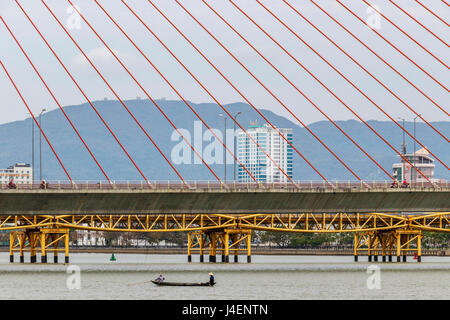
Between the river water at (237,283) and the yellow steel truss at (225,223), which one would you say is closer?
the river water at (237,283)

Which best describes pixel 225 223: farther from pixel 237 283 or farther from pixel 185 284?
pixel 185 284

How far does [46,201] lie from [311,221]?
3594cm

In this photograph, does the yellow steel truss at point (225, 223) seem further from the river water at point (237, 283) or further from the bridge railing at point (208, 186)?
the bridge railing at point (208, 186)

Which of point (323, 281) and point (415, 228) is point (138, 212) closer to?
point (323, 281)

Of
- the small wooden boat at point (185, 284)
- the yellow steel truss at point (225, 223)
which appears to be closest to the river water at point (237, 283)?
the small wooden boat at point (185, 284)

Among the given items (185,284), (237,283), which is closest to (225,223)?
(237,283)

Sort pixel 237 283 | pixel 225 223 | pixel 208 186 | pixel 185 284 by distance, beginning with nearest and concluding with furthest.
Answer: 1. pixel 185 284
2. pixel 237 283
3. pixel 208 186
4. pixel 225 223

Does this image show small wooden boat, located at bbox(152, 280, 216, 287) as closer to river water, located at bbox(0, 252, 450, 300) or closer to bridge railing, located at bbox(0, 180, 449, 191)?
river water, located at bbox(0, 252, 450, 300)

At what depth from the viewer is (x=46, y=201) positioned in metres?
94.4

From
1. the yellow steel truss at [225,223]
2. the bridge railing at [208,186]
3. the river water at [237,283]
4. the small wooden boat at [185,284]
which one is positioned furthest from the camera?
the yellow steel truss at [225,223]

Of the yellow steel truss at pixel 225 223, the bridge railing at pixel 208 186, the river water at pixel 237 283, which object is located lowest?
the river water at pixel 237 283

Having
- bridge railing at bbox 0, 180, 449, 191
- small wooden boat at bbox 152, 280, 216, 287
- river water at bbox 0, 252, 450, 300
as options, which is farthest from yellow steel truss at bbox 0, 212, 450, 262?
small wooden boat at bbox 152, 280, 216, 287

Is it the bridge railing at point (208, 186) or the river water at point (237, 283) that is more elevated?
the bridge railing at point (208, 186)
